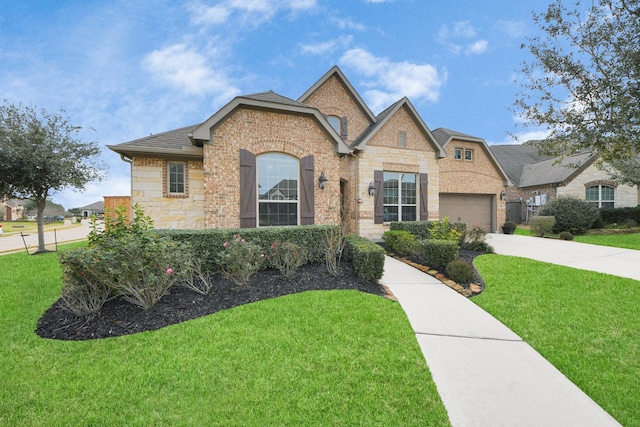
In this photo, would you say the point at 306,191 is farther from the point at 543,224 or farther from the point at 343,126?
the point at 543,224

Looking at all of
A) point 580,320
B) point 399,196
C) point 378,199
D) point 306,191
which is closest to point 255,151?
point 306,191

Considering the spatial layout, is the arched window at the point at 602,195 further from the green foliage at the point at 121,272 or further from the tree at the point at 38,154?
the tree at the point at 38,154

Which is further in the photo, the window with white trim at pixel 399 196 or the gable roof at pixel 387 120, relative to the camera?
the window with white trim at pixel 399 196

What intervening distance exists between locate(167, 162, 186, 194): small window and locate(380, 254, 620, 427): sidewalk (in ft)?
26.5

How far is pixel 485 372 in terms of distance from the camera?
2.89m

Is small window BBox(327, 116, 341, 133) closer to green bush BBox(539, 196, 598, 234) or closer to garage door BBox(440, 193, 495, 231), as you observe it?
garage door BBox(440, 193, 495, 231)

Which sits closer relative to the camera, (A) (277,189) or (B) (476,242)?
(A) (277,189)

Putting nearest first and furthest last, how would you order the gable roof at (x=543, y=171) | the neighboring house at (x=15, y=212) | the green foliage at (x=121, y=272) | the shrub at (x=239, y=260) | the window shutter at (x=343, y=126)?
the green foliage at (x=121, y=272), the shrub at (x=239, y=260), the window shutter at (x=343, y=126), the gable roof at (x=543, y=171), the neighboring house at (x=15, y=212)

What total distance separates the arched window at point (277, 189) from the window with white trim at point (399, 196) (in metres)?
4.15

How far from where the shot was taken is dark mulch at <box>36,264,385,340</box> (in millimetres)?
3854

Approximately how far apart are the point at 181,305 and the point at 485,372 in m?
4.36

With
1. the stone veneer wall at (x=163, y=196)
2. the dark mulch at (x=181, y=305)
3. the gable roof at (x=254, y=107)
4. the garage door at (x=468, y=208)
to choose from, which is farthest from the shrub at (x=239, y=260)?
the garage door at (x=468, y=208)

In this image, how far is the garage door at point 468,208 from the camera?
47.7ft

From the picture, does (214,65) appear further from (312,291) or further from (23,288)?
(312,291)
